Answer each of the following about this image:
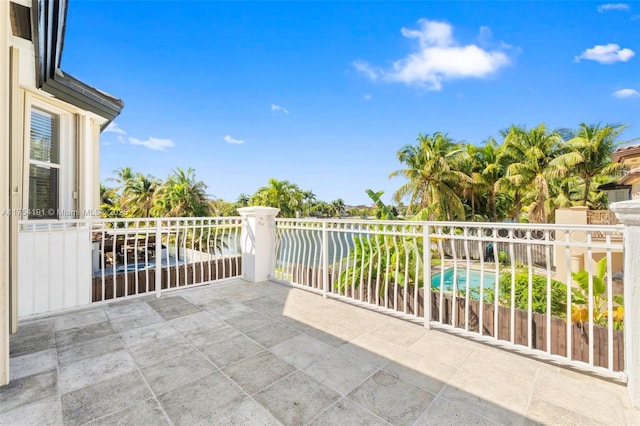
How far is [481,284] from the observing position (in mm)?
2934

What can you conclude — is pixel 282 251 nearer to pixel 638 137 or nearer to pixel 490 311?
pixel 490 311

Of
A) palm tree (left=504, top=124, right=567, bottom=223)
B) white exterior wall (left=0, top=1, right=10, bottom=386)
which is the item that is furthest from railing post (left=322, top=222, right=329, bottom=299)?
palm tree (left=504, top=124, right=567, bottom=223)

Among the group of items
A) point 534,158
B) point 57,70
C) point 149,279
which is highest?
point 534,158

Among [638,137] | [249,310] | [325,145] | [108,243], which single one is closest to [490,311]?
[249,310]

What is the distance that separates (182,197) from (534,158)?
79.6 feet

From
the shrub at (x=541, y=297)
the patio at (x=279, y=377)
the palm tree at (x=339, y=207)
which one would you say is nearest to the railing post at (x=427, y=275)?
the patio at (x=279, y=377)

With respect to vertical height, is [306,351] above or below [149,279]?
below

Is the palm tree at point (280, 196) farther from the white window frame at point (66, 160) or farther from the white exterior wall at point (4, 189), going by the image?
the white exterior wall at point (4, 189)

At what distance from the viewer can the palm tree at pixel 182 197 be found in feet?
61.5

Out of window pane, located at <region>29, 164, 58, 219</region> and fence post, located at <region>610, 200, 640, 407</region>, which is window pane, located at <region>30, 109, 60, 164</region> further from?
fence post, located at <region>610, 200, 640, 407</region>

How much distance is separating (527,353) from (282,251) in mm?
3958

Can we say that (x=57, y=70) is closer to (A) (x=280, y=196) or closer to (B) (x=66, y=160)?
(B) (x=66, y=160)

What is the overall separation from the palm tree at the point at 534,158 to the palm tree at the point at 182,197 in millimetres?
21891

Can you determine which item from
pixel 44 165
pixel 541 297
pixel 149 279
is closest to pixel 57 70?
pixel 44 165
